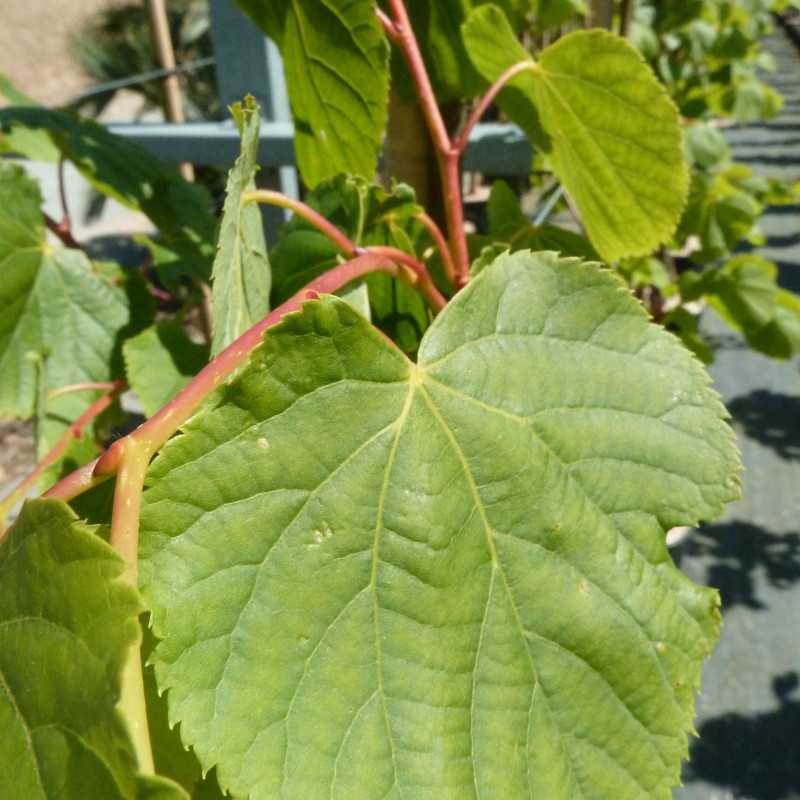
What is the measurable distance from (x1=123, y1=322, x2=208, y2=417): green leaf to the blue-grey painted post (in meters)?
0.41

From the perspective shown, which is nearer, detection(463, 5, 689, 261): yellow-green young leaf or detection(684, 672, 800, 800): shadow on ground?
detection(463, 5, 689, 261): yellow-green young leaf

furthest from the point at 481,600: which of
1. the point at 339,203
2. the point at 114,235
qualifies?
the point at 114,235

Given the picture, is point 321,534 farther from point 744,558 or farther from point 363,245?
point 744,558

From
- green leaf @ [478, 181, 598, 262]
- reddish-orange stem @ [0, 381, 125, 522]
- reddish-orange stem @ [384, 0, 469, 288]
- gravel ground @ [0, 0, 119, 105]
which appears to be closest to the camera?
reddish-orange stem @ [0, 381, 125, 522]

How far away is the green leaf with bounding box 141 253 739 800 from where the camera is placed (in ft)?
1.43

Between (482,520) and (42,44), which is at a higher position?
(482,520)

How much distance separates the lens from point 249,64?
128 cm

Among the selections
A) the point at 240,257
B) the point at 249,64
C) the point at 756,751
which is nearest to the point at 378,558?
the point at 240,257

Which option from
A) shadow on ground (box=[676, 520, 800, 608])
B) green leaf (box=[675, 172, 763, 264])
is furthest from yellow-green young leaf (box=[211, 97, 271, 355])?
green leaf (box=[675, 172, 763, 264])

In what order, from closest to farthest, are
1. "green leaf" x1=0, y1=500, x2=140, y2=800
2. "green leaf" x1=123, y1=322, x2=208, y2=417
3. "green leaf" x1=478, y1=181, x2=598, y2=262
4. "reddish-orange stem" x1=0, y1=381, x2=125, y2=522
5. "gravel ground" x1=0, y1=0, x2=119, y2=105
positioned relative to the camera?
"green leaf" x1=0, y1=500, x2=140, y2=800 < "reddish-orange stem" x1=0, y1=381, x2=125, y2=522 < "green leaf" x1=123, y1=322, x2=208, y2=417 < "green leaf" x1=478, y1=181, x2=598, y2=262 < "gravel ground" x1=0, y1=0, x2=119, y2=105

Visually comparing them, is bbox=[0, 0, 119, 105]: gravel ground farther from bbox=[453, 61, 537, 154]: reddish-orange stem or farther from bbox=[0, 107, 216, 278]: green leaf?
bbox=[453, 61, 537, 154]: reddish-orange stem

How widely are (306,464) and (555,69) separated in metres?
0.62

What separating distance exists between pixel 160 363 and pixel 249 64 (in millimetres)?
570

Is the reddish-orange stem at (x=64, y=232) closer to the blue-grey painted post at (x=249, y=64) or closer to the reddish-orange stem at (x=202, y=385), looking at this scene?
the blue-grey painted post at (x=249, y=64)
